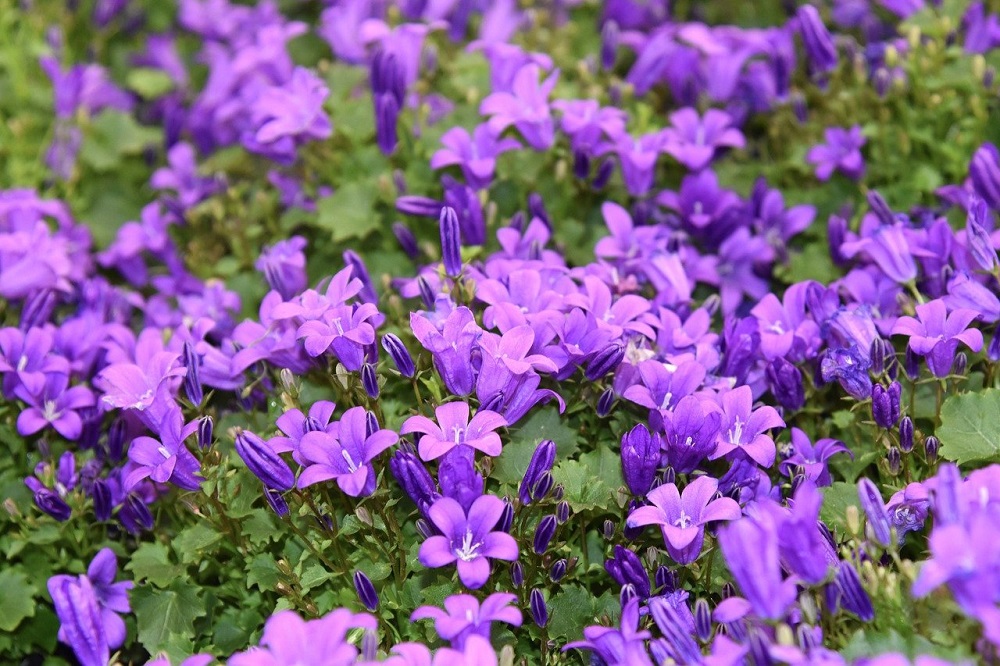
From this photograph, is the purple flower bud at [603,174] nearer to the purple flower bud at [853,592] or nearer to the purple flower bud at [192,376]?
the purple flower bud at [192,376]

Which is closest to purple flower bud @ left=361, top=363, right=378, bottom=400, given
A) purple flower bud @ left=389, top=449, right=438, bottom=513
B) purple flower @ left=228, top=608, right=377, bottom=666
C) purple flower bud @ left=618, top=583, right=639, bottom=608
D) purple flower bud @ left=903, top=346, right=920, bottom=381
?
purple flower bud @ left=389, top=449, right=438, bottom=513

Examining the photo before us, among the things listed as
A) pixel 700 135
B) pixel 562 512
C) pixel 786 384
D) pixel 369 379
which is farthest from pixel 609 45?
pixel 562 512

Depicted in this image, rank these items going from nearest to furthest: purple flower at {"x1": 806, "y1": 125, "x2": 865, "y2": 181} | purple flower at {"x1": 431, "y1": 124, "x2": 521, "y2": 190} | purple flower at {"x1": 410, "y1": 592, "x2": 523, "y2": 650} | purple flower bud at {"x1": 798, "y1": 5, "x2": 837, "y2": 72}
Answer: purple flower at {"x1": 410, "y1": 592, "x2": 523, "y2": 650} < purple flower at {"x1": 431, "y1": 124, "x2": 521, "y2": 190} < purple flower at {"x1": 806, "y1": 125, "x2": 865, "y2": 181} < purple flower bud at {"x1": 798, "y1": 5, "x2": 837, "y2": 72}

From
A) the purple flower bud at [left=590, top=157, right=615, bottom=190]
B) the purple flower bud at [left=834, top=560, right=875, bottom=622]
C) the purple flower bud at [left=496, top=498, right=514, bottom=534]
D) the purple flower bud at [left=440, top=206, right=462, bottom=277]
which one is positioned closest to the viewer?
the purple flower bud at [left=834, top=560, right=875, bottom=622]

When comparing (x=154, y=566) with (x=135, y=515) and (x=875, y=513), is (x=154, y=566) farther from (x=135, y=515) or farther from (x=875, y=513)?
(x=875, y=513)

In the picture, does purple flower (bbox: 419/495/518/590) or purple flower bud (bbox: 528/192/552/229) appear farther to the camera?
purple flower bud (bbox: 528/192/552/229)

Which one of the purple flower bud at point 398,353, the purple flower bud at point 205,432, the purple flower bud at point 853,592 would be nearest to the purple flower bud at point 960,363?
the purple flower bud at point 853,592

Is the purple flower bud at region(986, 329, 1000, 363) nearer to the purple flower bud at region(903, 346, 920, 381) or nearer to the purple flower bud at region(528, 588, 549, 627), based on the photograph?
the purple flower bud at region(903, 346, 920, 381)

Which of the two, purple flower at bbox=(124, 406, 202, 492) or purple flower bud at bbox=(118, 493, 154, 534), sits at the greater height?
purple flower at bbox=(124, 406, 202, 492)
